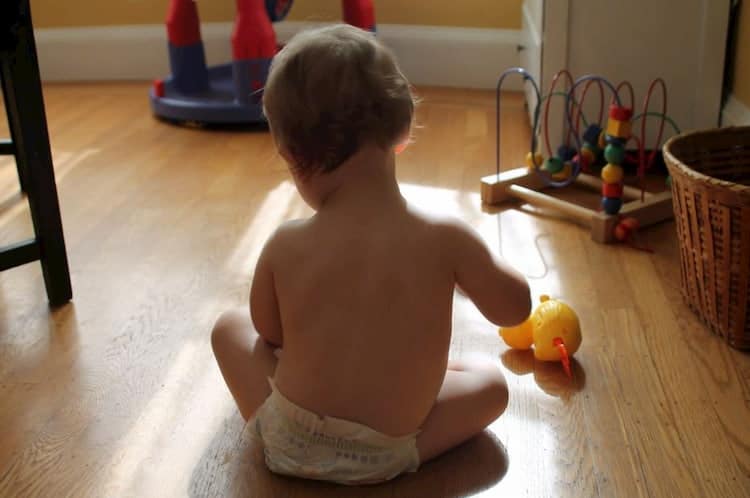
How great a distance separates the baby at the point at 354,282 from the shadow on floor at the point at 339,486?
2 centimetres

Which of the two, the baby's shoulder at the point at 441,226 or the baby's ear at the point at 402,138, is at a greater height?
the baby's ear at the point at 402,138

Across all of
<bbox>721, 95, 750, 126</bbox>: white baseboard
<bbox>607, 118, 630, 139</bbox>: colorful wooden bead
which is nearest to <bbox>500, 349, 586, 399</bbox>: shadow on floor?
<bbox>607, 118, 630, 139</bbox>: colorful wooden bead

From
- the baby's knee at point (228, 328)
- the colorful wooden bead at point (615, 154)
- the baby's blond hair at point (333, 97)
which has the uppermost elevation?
the baby's blond hair at point (333, 97)

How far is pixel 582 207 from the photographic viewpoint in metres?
1.83

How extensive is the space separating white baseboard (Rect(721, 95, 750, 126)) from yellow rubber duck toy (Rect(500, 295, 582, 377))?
0.81 meters

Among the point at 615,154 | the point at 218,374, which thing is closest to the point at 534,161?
the point at 615,154

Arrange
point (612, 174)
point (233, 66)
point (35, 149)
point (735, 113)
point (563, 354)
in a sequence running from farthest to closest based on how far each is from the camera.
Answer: point (233, 66) → point (735, 113) → point (612, 174) → point (35, 149) → point (563, 354)

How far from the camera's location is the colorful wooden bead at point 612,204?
172cm

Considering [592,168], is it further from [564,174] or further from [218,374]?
[218,374]

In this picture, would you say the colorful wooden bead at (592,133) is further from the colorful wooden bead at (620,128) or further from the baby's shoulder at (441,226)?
the baby's shoulder at (441,226)

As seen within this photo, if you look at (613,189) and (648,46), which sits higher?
(648,46)

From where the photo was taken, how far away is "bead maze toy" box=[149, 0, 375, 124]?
2.54 meters

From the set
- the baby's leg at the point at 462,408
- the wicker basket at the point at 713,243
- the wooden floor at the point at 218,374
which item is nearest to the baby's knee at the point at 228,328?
the wooden floor at the point at 218,374

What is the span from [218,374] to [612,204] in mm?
846
